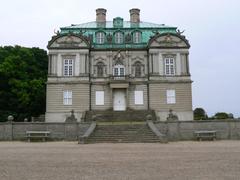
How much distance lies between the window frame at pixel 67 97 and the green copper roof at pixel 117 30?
670 centimetres

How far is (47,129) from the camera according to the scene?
28.8m

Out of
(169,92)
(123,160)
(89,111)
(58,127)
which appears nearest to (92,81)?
(89,111)

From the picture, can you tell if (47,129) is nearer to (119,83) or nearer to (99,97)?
(99,97)

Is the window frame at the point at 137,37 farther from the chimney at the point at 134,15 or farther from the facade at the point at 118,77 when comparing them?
the chimney at the point at 134,15

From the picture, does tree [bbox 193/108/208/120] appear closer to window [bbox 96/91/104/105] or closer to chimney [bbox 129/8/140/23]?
window [bbox 96/91/104/105]

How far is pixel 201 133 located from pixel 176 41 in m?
16.6

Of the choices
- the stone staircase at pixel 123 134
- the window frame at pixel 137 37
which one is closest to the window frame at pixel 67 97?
the window frame at pixel 137 37

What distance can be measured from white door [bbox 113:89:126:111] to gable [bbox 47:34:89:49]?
660 cm

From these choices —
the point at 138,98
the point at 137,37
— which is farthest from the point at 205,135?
the point at 137,37

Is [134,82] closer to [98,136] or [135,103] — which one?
[135,103]

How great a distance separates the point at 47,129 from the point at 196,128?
40.2ft

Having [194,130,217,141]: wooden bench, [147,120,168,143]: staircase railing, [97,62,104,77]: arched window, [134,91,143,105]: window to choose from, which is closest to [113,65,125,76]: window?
Answer: [97,62,104,77]: arched window

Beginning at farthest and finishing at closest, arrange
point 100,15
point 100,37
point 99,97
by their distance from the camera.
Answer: point 100,15 → point 100,37 → point 99,97

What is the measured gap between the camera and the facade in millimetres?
40562
